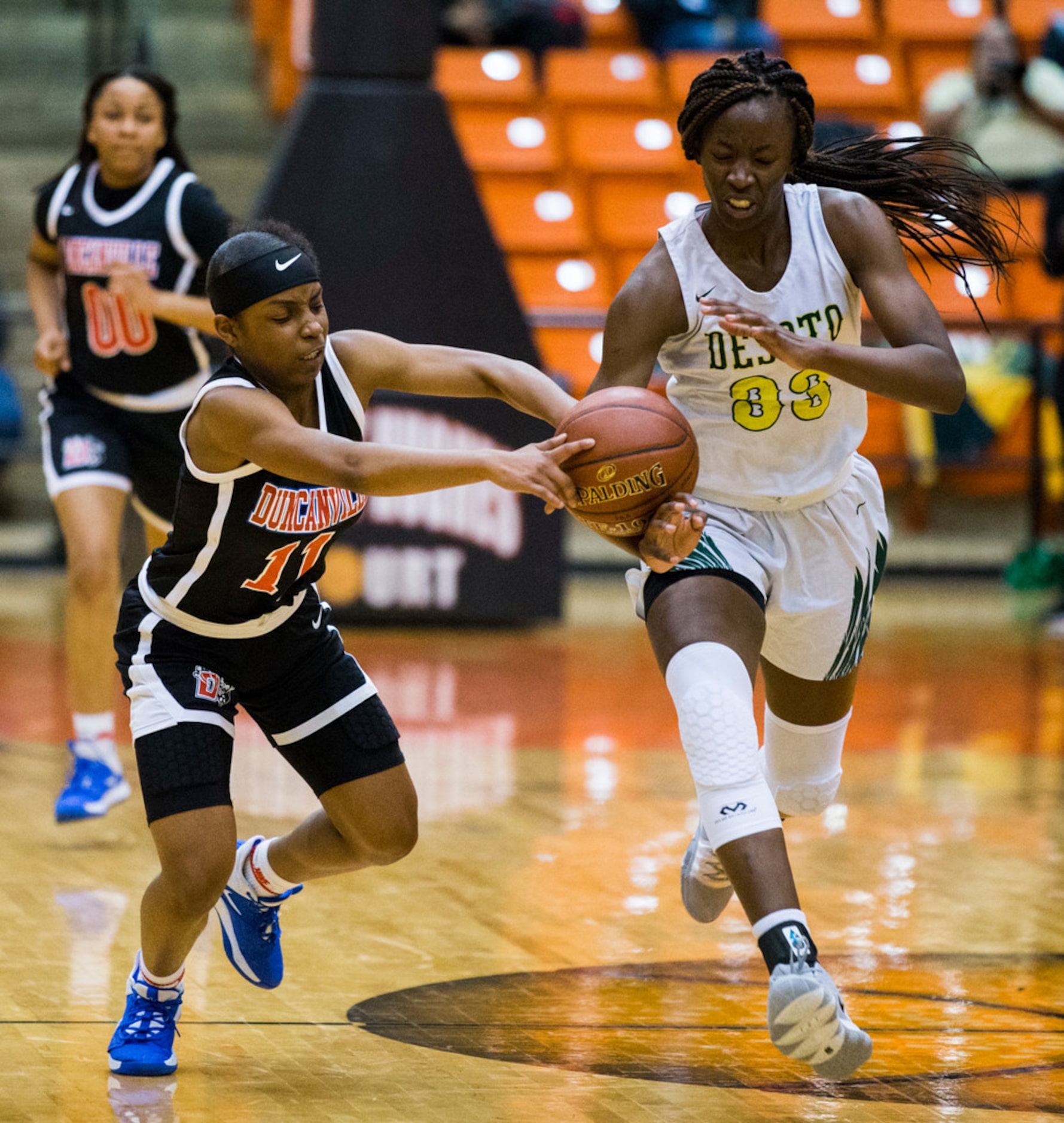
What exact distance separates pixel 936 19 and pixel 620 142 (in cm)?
278

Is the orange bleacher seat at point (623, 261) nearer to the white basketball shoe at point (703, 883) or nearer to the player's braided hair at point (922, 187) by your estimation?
the player's braided hair at point (922, 187)

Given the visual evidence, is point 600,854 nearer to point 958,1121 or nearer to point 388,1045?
point 388,1045

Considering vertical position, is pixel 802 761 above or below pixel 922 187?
below

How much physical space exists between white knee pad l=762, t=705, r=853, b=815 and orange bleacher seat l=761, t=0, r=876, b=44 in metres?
10.7

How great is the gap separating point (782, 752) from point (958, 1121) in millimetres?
1171

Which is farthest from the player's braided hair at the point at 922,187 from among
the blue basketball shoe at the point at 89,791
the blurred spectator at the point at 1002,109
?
the blurred spectator at the point at 1002,109

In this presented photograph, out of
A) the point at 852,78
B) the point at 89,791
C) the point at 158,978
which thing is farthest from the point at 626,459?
the point at 852,78

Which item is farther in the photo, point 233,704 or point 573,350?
point 573,350

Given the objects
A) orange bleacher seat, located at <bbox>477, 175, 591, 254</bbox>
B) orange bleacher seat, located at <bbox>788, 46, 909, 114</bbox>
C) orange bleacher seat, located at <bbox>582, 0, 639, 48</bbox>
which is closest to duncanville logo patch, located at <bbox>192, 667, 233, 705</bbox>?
orange bleacher seat, located at <bbox>477, 175, 591, 254</bbox>

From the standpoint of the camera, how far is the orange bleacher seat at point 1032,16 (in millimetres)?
14438

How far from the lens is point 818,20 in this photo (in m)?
14.5

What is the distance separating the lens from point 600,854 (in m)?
5.57

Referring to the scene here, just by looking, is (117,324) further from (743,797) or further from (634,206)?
(634,206)

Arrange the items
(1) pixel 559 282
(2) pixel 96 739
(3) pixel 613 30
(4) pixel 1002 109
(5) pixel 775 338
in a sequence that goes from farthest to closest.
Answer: (3) pixel 613 30 → (1) pixel 559 282 → (4) pixel 1002 109 → (2) pixel 96 739 → (5) pixel 775 338
